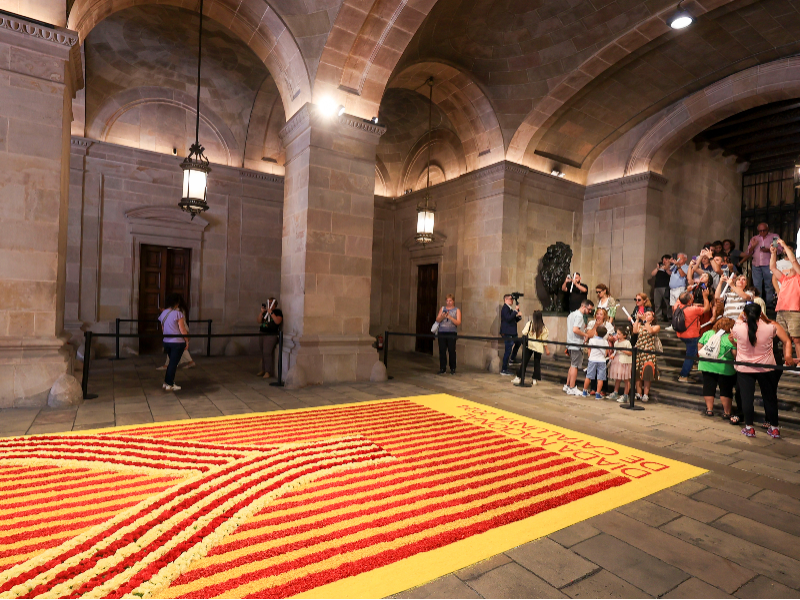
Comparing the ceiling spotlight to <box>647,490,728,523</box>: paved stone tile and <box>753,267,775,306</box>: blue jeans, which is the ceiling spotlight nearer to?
<box>753,267,775,306</box>: blue jeans

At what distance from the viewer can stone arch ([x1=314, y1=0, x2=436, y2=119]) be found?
24.2ft

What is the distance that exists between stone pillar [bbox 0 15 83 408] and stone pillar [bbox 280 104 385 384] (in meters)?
3.30

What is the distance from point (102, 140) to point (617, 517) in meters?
13.0

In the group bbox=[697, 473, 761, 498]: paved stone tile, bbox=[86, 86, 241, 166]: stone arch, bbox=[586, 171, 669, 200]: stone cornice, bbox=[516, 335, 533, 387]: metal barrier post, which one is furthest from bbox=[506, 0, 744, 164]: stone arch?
bbox=[697, 473, 761, 498]: paved stone tile

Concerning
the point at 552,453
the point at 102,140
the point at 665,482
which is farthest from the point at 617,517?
the point at 102,140

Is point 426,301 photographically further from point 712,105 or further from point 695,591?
point 695,591

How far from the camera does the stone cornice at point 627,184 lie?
461 inches

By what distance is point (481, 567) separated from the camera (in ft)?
8.27

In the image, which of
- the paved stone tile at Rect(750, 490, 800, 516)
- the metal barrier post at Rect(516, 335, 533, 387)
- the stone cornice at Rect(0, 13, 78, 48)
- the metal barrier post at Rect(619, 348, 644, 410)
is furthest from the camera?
the metal barrier post at Rect(516, 335, 533, 387)

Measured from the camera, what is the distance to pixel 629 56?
961 centimetres

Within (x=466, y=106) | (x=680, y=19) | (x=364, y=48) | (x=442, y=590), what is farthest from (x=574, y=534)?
(x=466, y=106)

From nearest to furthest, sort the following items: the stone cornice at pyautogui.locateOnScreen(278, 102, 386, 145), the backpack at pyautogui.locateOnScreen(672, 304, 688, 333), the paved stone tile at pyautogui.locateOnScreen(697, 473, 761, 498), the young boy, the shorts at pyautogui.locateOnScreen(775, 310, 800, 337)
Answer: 1. the paved stone tile at pyautogui.locateOnScreen(697, 473, 761, 498)
2. the shorts at pyautogui.locateOnScreen(775, 310, 800, 337)
3. the young boy
4. the backpack at pyautogui.locateOnScreen(672, 304, 688, 333)
5. the stone cornice at pyautogui.locateOnScreen(278, 102, 386, 145)

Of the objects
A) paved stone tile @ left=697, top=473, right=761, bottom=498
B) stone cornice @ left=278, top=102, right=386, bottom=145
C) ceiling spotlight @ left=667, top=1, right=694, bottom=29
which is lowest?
paved stone tile @ left=697, top=473, right=761, bottom=498

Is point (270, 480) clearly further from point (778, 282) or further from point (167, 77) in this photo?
Answer: point (167, 77)
